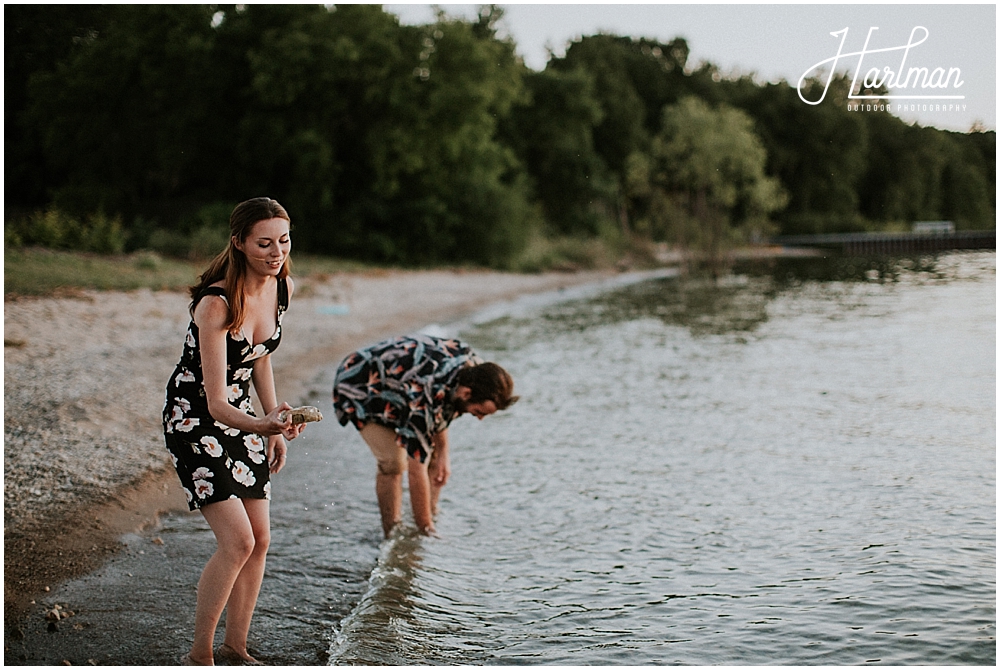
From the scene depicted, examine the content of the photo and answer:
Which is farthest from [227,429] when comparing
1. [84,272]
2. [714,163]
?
[714,163]

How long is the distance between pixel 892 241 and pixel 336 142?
20.5 m

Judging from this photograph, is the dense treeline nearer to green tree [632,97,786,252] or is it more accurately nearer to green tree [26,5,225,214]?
green tree [26,5,225,214]

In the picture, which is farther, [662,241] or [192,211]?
[662,241]

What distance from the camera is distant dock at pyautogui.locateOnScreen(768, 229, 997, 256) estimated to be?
24500mm

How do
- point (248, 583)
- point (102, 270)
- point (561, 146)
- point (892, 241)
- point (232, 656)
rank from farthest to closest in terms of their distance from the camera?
point (561, 146) < point (892, 241) < point (102, 270) < point (232, 656) < point (248, 583)

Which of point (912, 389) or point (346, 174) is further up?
point (346, 174)

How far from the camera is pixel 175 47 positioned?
2498 centimetres

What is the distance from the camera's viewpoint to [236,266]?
338cm

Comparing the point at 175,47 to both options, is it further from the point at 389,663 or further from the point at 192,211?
the point at 389,663

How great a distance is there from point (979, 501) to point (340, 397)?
5.05 m

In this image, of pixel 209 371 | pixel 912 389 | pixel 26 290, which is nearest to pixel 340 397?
pixel 209 371

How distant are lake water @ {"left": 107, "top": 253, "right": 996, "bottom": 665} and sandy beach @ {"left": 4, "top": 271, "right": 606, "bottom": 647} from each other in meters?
0.54

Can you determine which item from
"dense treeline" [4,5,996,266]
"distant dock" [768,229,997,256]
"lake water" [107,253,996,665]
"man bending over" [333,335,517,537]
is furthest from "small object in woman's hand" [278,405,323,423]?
"distant dock" [768,229,997,256]

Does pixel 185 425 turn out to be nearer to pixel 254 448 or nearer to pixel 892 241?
pixel 254 448
